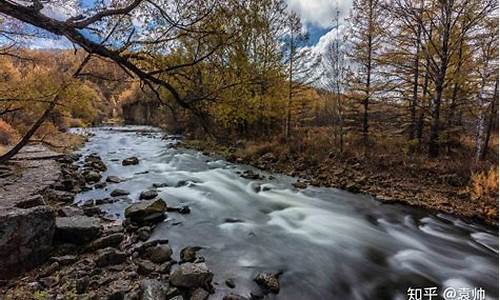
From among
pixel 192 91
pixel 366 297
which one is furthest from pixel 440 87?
pixel 192 91

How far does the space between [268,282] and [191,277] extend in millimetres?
1232

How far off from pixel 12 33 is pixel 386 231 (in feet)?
32.1

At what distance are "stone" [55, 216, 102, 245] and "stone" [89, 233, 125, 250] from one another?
0.67 feet

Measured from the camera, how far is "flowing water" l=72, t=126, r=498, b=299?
16.1ft

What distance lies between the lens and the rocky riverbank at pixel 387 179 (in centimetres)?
780

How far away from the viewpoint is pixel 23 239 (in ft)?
14.7

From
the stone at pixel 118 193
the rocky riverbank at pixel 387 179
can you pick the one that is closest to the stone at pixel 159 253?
the rocky riverbank at pixel 387 179

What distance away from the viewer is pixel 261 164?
13703 millimetres

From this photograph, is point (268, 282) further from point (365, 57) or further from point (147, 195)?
point (365, 57)

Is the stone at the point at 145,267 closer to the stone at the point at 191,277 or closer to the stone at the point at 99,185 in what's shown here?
the stone at the point at 191,277

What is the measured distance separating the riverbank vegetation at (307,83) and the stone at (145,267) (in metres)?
2.38

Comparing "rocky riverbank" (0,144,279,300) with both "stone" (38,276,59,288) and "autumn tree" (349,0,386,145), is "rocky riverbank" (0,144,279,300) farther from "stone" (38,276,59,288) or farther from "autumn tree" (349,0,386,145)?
"autumn tree" (349,0,386,145)

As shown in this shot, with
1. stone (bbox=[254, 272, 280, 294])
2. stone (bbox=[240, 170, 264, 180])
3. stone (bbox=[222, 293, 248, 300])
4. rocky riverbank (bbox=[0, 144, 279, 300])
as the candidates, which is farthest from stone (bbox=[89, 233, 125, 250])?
stone (bbox=[240, 170, 264, 180])

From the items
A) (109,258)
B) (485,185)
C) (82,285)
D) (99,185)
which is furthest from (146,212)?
(485,185)
